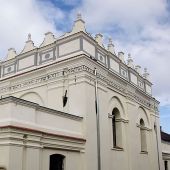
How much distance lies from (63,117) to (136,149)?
31.6 ft

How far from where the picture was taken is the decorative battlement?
21.5 meters

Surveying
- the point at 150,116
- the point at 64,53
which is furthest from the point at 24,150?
the point at 150,116

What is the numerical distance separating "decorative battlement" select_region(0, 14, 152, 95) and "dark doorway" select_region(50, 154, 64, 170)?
6.78 meters

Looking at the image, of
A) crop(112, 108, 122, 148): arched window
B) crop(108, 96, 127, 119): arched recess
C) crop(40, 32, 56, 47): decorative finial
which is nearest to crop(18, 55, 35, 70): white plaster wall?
crop(40, 32, 56, 47): decorative finial

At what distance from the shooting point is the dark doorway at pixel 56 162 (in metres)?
17.2

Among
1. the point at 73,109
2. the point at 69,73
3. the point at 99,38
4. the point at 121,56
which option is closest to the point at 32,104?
the point at 73,109

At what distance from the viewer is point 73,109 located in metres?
20.0

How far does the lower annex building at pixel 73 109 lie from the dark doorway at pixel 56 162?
0.05m

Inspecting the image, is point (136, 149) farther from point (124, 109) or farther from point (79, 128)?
point (79, 128)

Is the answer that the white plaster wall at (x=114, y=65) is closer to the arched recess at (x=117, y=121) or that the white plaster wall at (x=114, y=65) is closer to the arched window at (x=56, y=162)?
the arched recess at (x=117, y=121)

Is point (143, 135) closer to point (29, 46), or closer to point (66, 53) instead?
point (66, 53)

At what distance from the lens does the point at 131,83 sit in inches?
1067

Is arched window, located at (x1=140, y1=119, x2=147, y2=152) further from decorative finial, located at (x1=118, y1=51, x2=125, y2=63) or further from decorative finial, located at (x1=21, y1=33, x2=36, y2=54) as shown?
Result: decorative finial, located at (x1=21, y1=33, x2=36, y2=54)

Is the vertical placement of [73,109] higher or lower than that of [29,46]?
lower
